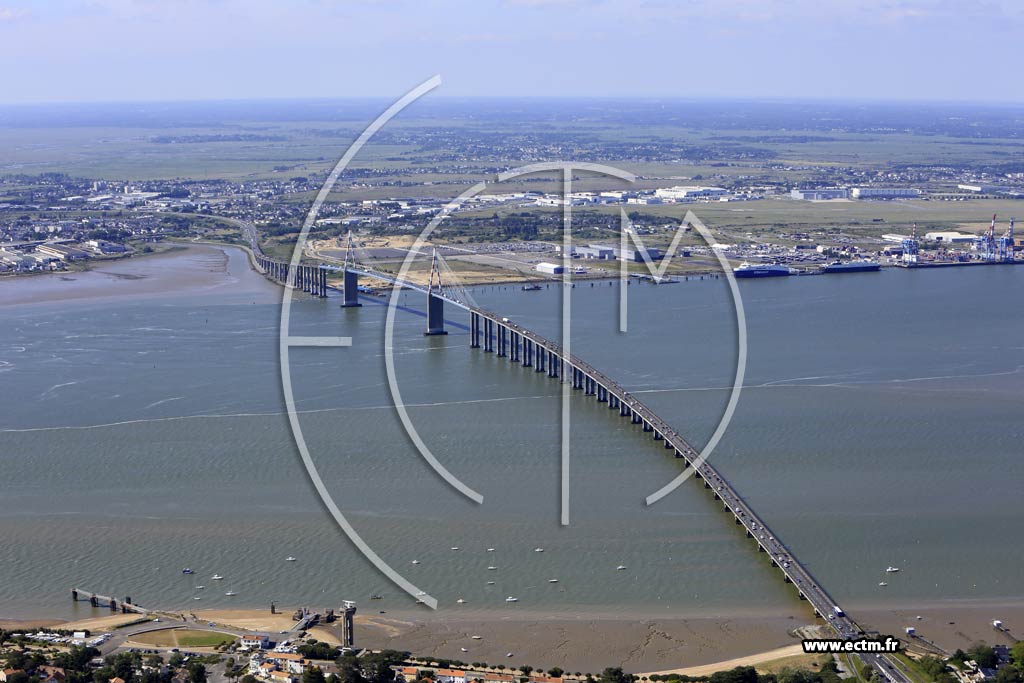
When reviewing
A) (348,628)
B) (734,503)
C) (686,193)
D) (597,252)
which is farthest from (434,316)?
(686,193)

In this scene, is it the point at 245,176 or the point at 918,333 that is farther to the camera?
the point at 245,176

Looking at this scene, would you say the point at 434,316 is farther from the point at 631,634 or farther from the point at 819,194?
the point at 819,194

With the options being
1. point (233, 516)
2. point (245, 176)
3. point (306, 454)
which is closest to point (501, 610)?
point (233, 516)

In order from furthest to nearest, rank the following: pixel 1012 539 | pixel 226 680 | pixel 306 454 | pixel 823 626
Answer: pixel 306 454
pixel 1012 539
pixel 823 626
pixel 226 680

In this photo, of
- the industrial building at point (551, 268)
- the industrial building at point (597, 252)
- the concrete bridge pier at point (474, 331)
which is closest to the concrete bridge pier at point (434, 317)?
the concrete bridge pier at point (474, 331)

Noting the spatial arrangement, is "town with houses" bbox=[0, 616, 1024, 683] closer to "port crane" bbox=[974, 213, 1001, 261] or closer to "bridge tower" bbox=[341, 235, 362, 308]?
"bridge tower" bbox=[341, 235, 362, 308]

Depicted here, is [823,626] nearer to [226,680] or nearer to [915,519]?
[915,519]

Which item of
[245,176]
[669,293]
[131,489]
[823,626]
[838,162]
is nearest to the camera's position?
[823,626]
